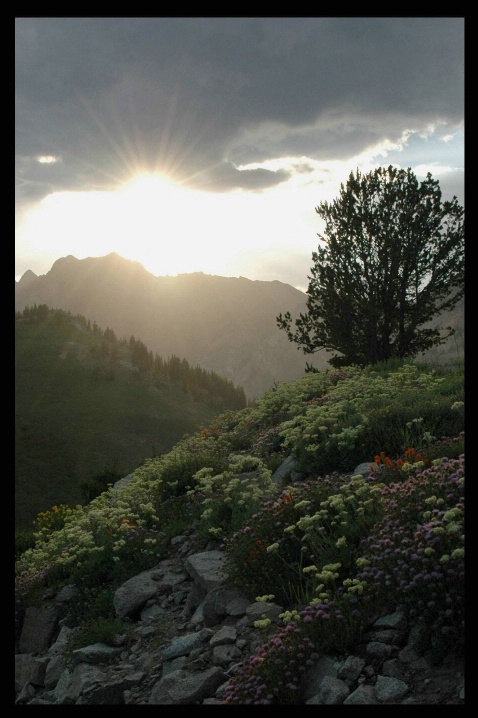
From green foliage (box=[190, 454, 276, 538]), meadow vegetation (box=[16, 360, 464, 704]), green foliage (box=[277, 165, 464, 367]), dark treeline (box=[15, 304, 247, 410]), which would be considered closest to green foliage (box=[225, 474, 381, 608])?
meadow vegetation (box=[16, 360, 464, 704])

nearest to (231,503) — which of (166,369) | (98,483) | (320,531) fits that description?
(320,531)

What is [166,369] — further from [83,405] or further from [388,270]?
[388,270]

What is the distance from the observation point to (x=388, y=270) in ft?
60.9

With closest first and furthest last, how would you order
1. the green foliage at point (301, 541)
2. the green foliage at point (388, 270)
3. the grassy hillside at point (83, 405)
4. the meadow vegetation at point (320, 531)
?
the meadow vegetation at point (320, 531) < the green foliage at point (301, 541) < the green foliage at point (388, 270) < the grassy hillside at point (83, 405)

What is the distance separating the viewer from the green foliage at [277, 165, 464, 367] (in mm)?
18422

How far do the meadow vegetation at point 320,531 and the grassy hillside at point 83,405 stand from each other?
83.1 ft

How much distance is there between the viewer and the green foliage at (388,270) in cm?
1842

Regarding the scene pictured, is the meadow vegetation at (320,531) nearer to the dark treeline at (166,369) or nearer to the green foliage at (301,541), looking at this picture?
the green foliage at (301,541)

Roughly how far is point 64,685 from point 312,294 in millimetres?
15256

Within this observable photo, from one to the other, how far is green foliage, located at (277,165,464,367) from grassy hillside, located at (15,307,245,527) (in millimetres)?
22475

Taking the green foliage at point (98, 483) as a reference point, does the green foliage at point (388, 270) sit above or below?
above

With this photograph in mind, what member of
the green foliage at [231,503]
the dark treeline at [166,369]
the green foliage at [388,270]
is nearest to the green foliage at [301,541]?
the green foliage at [231,503]
